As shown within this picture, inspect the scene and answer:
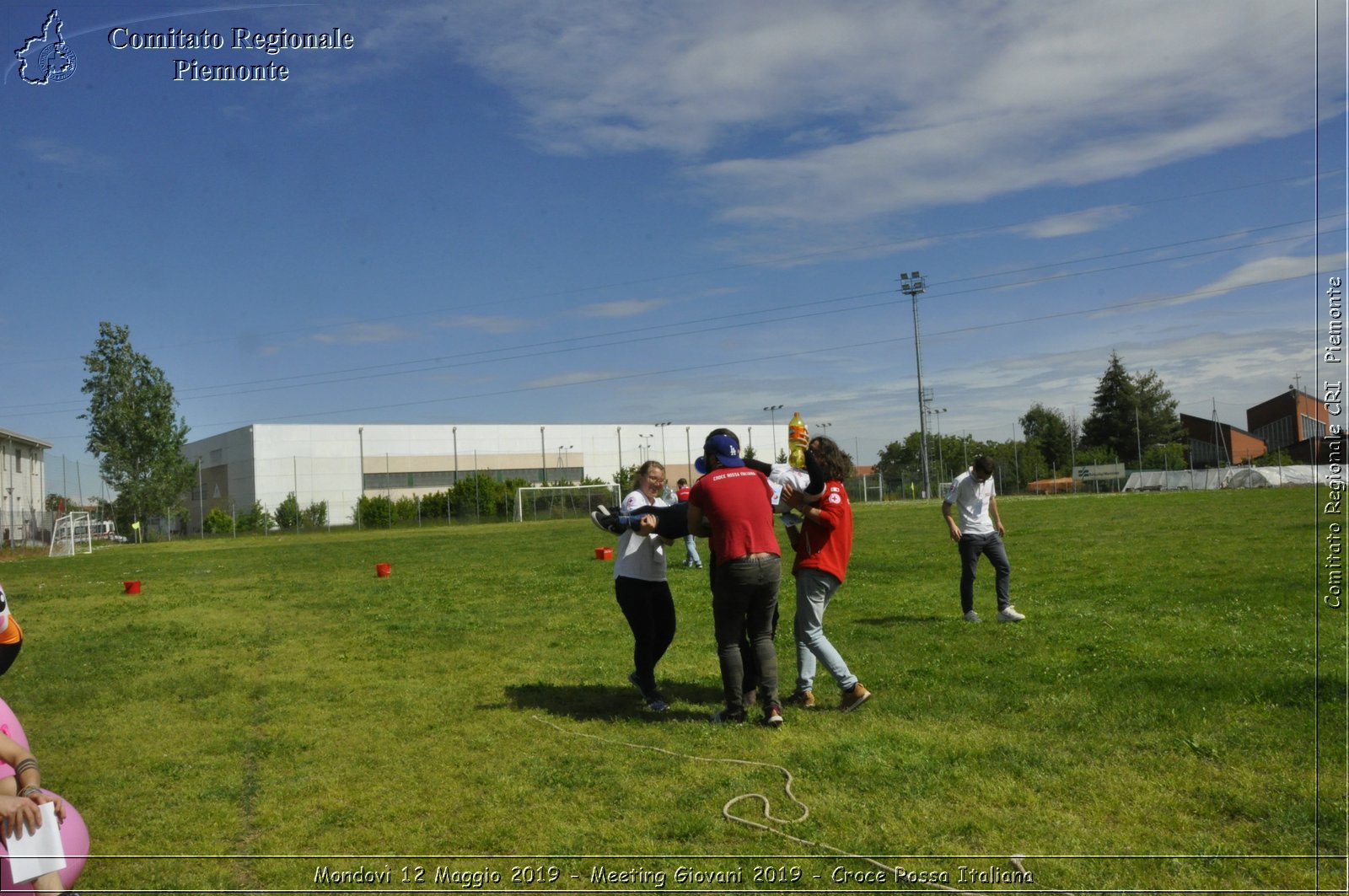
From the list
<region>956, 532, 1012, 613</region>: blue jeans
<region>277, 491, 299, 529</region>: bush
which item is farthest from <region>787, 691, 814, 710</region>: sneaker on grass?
<region>277, 491, 299, 529</region>: bush

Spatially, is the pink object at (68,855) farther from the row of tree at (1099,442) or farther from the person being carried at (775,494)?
the row of tree at (1099,442)

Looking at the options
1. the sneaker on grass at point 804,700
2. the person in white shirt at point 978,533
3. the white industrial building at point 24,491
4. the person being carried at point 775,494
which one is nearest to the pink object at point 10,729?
the person being carried at point 775,494

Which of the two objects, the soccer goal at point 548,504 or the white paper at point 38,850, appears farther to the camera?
the soccer goal at point 548,504

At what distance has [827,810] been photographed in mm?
5398

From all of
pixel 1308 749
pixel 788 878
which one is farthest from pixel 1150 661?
pixel 788 878

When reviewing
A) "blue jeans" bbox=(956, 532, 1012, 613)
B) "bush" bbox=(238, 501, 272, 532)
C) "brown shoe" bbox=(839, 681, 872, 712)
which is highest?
"blue jeans" bbox=(956, 532, 1012, 613)

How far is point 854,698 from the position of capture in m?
7.68

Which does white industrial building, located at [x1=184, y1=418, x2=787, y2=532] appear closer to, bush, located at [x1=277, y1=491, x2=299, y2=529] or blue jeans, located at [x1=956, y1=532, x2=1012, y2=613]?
bush, located at [x1=277, y1=491, x2=299, y2=529]

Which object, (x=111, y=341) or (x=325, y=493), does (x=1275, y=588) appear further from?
(x=325, y=493)

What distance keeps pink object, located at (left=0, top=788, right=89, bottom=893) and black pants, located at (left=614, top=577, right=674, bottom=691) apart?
4502mm

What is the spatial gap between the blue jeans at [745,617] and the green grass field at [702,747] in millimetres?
366

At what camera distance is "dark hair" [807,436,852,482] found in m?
7.65

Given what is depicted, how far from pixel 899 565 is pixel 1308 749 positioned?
13033 mm

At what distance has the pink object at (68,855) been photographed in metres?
3.65
